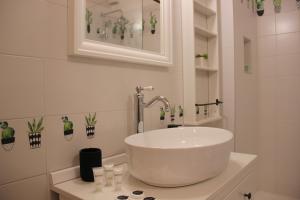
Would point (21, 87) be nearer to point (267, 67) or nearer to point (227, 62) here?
point (227, 62)

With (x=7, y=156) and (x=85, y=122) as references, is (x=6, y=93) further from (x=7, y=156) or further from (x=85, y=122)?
(x=85, y=122)

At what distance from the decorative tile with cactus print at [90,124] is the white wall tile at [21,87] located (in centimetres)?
19

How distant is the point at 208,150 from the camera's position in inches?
28.8

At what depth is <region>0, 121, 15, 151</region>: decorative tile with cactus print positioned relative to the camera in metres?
0.71

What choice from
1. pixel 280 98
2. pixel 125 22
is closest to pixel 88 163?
pixel 125 22

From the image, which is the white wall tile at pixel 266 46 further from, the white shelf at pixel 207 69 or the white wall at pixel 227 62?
the white shelf at pixel 207 69

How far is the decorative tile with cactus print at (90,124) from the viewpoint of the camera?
948 millimetres

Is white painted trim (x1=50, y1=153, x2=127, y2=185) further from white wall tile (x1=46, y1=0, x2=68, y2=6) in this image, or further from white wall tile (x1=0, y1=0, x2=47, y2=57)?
white wall tile (x1=46, y1=0, x2=68, y2=6)

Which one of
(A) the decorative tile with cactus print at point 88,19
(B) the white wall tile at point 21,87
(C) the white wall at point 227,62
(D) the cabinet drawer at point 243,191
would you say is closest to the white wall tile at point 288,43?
(C) the white wall at point 227,62

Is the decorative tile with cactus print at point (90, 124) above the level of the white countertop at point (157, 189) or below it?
above

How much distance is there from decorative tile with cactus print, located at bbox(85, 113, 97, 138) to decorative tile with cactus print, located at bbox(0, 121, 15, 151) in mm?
273

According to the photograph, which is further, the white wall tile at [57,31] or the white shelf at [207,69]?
the white shelf at [207,69]

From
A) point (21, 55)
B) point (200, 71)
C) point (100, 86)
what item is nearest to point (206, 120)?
point (200, 71)

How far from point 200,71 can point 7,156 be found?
1331 mm
